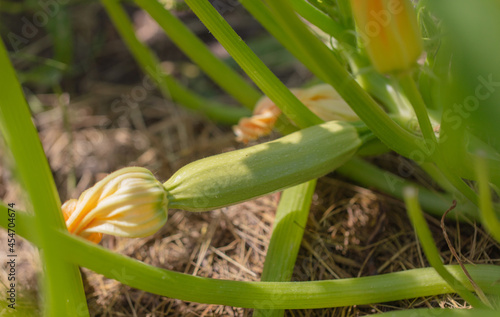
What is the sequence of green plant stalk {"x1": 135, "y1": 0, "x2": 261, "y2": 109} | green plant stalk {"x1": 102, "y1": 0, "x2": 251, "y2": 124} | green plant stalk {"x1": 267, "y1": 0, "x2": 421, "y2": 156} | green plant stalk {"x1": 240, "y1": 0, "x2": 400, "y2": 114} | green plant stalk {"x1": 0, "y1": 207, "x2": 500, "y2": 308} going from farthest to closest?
green plant stalk {"x1": 102, "y1": 0, "x2": 251, "y2": 124} < green plant stalk {"x1": 135, "y1": 0, "x2": 261, "y2": 109} < green plant stalk {"x1": 240, "y1": 0, "x2": 400, "y2": 114} < green plant stalk {"x1": 0, "y1": 207, "x2": 500, "y2": 308} < green plant stalk {"x1": 267, "y1": 0, "x2": 421, "y2": 156}

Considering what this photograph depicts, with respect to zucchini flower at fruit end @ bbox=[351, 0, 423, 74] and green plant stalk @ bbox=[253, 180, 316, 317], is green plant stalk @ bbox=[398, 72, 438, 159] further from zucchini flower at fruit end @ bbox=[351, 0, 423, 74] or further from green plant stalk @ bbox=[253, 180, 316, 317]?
green plant stalk @ bbox=[253, 180, 316, 317]

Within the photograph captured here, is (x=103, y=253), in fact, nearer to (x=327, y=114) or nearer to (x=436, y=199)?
(x=327, y=114)

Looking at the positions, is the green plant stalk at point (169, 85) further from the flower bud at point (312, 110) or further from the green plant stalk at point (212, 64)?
the flower bud at point (312, 110)

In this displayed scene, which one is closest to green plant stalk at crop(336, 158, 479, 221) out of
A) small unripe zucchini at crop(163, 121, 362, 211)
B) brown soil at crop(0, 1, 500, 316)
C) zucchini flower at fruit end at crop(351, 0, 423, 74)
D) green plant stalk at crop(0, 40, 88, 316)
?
brown soil at crop(0, 1, 500, 316)

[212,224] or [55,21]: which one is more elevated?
[55,21]

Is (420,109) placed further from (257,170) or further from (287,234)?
(287,234)

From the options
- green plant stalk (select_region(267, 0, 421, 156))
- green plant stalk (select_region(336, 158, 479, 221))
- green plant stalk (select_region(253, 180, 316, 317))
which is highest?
green plant stalk (select_region(267, 0, 421, 156))

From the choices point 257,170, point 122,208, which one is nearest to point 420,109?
point 257,170

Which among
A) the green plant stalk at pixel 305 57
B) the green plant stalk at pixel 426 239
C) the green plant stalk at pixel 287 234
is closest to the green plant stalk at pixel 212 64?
the green plant stalk at pixel 305 57

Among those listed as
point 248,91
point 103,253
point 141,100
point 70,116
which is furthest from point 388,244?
point 70,116
